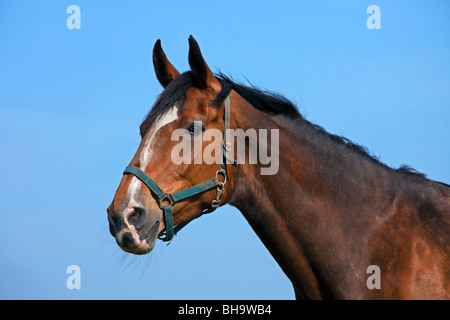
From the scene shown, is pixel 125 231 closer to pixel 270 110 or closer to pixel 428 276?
pixel 270 110

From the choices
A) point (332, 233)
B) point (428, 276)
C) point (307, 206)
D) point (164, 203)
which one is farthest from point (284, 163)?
point (428, 276)

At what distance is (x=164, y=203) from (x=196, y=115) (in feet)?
3.21

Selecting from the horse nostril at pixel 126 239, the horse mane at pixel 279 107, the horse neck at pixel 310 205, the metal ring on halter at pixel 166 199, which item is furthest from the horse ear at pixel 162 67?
Answer: the horse nostril at pixel 126 239

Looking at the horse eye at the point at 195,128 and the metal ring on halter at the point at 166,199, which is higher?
the horse eye at the point at 195,128

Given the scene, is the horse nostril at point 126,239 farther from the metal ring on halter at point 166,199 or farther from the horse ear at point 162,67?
the horse ear at point 162,67

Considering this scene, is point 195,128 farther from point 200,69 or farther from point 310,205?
point 310,205

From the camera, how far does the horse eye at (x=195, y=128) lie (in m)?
5.69

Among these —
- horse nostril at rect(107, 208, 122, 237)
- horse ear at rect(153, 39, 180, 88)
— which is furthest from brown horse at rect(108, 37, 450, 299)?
horse ear at rect(153, 39, 180, 88)

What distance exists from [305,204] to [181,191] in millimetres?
1301

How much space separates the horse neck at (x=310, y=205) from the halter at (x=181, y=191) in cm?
19

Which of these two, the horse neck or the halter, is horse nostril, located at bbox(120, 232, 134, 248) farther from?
the horse neck

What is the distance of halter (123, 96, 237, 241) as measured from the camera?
539 centimetres

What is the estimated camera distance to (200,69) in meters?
5.91

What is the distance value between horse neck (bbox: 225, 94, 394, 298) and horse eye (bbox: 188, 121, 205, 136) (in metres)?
0.48
